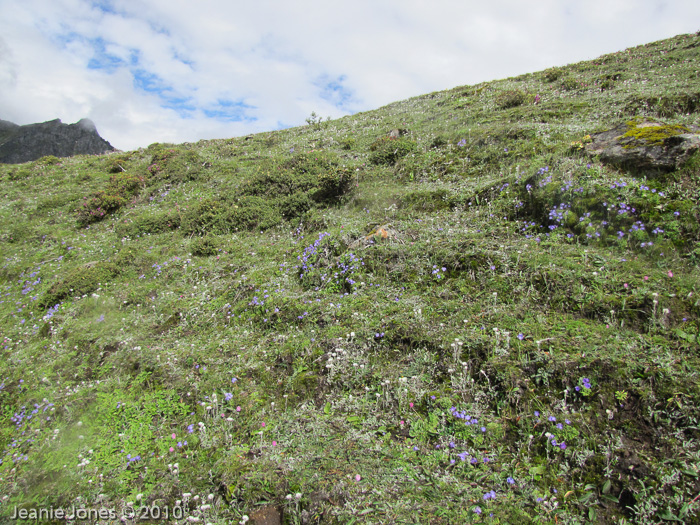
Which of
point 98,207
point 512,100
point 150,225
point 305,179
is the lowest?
point 150,225

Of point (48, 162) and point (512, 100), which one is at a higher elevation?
point (48, 162)

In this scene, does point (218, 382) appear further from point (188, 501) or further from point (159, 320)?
point (159, 320)

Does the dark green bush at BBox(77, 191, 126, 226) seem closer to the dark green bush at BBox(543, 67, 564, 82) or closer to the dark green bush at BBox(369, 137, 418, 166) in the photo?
the dark green bush at BBox(369, 137, 418, 166)

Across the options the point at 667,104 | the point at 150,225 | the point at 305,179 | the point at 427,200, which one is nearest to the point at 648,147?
the point at 427,200

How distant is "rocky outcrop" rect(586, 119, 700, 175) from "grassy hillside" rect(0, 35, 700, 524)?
0.92ft

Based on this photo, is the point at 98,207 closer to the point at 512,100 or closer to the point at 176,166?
the point at 176,166

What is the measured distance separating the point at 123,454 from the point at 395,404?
397 cm

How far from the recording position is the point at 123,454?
4676mm

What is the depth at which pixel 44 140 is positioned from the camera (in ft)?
189

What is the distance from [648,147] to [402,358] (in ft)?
23.6

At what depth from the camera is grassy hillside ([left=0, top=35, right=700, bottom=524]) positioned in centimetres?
348

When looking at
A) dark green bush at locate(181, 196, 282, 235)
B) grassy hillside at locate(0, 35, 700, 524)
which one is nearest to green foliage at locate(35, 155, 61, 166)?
grassy hillside at locate(0, 35, 700, 524)

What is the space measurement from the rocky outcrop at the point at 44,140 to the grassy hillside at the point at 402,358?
2302 inches

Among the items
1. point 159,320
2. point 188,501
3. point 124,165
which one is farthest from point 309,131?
point 188,501
